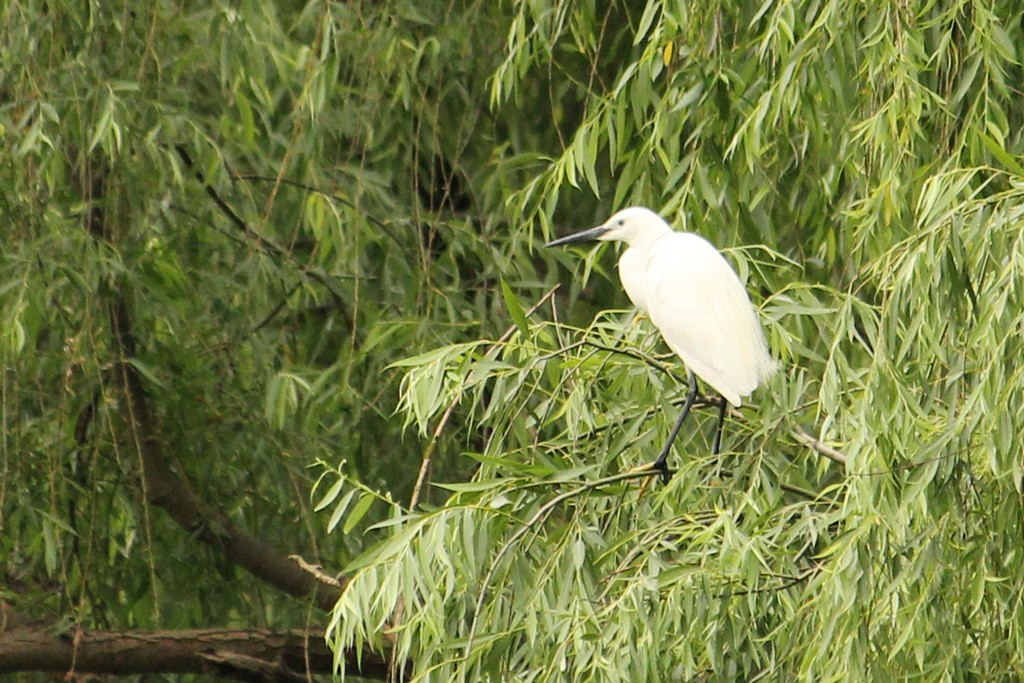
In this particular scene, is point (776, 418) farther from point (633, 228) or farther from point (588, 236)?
point (588, 236)

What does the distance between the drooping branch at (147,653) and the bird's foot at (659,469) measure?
94 centimetres

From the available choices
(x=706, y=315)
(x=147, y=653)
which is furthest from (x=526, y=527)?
(x=147, y=653)

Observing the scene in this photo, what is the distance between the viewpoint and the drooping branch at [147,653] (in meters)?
2.88

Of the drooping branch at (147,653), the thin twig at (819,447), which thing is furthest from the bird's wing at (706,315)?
the drooping branch at (147,653)

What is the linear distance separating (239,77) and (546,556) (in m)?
1.41

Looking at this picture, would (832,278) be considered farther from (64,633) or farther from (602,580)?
(64,633)

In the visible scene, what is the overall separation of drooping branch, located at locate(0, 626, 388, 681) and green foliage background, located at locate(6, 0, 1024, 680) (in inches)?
3.3

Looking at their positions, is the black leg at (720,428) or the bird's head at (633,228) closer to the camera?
the black leg at (720,428)

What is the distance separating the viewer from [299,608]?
3.46 meters

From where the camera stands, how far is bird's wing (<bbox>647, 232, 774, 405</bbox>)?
2.22 meters

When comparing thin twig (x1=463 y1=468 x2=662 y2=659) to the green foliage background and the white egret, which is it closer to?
the green foliage background

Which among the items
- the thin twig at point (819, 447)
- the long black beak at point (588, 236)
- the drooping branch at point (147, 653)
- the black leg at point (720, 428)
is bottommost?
the drooping branch at point (147, 653)

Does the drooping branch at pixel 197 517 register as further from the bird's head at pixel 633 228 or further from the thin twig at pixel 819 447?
the thin twig at pixel 819 447

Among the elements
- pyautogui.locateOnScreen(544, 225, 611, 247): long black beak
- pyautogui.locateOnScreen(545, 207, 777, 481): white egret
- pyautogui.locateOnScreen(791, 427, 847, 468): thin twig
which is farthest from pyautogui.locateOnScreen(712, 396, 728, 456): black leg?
pyautogui.locateOnScreen(544, 225, 611, 247): long black beak
